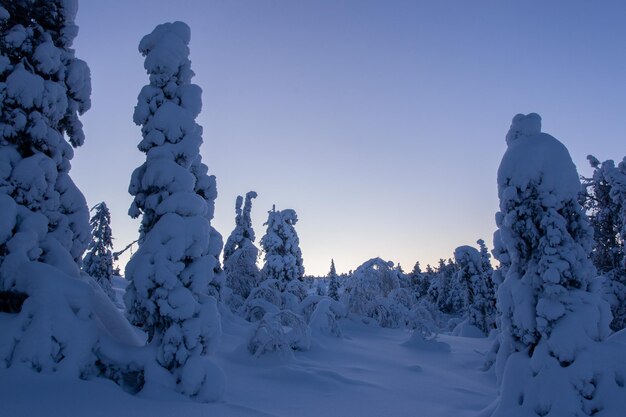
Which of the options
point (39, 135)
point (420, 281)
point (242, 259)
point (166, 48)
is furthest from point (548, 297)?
point (420, 281)

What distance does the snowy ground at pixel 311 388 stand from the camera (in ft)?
23.7

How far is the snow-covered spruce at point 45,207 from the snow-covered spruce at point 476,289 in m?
33.9

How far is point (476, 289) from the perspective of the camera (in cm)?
3775

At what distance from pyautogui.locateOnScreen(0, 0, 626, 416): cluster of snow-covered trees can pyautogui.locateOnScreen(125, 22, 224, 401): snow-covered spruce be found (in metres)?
0.03

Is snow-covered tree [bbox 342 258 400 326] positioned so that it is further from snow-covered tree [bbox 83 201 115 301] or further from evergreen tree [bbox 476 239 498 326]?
snow-covered tree [bbox 83 201 115 301]

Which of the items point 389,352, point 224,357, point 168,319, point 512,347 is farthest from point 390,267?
point 168,319

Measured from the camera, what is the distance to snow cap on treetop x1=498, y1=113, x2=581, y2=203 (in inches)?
353

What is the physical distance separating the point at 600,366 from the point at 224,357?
11.0 metres

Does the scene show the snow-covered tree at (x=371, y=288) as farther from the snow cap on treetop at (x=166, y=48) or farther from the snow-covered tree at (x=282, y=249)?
the snow cap on treetop at (x=166, y=48)

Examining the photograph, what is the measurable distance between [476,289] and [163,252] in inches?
1352

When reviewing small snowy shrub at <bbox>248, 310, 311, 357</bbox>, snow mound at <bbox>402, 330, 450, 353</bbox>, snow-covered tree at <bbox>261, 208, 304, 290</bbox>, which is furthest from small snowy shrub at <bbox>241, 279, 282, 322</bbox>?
small snowy shrub at <bbox>248, 310, 311, 357</bbox>

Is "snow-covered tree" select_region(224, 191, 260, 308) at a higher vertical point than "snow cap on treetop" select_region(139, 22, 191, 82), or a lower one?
lower

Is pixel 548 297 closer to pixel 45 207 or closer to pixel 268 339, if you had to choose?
pixel 268 339

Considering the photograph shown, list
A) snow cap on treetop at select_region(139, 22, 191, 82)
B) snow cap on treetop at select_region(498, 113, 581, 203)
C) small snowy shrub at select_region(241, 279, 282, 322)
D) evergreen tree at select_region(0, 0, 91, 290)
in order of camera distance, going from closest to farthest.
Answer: snow cap on treetop at select_region(498, 113, 581, 203), evergreen tree at select_region(0, 0, 91, 290), snow cap on treetop at select_region(139, 22, 191, 82), small snowy shrub at select_region(241, 279, 282, 322)
